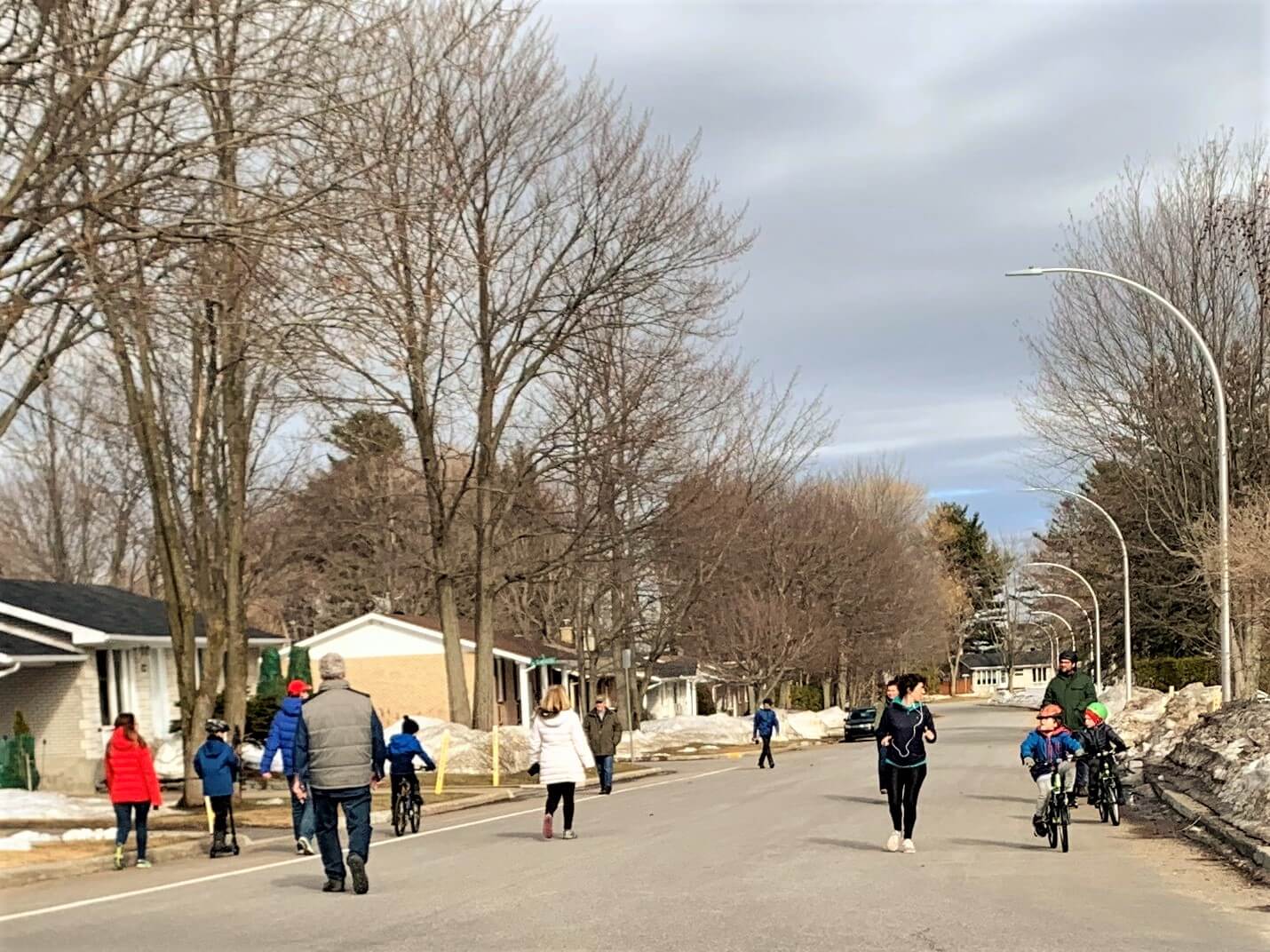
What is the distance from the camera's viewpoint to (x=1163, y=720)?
29469mm

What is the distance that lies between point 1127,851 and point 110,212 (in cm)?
1198

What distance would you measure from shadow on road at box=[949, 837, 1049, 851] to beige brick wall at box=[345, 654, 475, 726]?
3664 cm

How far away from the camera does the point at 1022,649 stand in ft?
545

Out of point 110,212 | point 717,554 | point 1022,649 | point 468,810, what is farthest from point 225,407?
point 1022,649

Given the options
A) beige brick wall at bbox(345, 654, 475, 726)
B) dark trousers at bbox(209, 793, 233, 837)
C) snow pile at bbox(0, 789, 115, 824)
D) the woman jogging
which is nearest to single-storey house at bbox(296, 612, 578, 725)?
beige brick wall at bbox(345, 654, 475, 726)

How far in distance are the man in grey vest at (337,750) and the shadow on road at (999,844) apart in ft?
22.3

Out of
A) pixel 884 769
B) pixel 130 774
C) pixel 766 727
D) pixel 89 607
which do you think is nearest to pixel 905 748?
pixel 884 769

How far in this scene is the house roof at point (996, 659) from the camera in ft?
576

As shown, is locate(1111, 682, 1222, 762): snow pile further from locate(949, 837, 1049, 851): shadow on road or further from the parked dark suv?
the parked dark suv

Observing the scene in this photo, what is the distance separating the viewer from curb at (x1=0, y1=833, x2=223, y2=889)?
48.1ft

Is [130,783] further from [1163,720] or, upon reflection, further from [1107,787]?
[1163,720]

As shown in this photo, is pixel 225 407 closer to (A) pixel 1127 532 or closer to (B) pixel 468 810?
(B) pixel 468 810

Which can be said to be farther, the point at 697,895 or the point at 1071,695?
the point at 1071,695

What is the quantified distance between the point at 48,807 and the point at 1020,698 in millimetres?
102054
